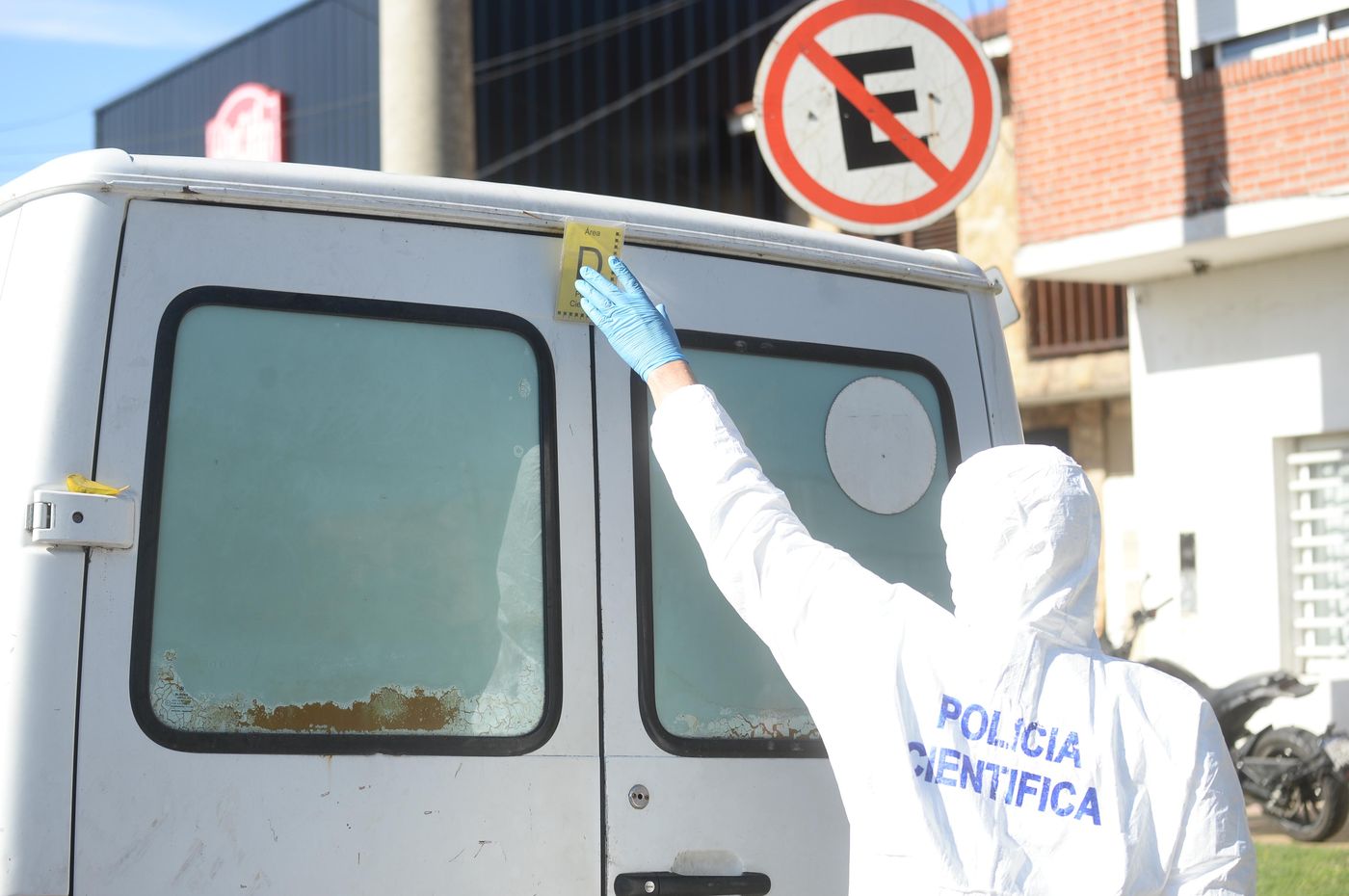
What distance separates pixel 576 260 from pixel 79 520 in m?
0.93

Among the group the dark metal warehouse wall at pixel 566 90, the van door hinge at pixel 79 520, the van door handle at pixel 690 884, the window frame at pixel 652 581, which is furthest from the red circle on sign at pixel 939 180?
the dark metal warehouse wall at pixel 566 90

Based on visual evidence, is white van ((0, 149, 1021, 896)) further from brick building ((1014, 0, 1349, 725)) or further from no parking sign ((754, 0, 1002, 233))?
brick building ((1014, 0, 1349, 725))

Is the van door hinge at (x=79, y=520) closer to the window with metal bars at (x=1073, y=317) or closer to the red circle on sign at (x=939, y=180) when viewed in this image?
the red circle on sign at (x=939, y=180)

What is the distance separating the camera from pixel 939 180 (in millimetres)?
4988

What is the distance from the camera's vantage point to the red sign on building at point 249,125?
17531 millimetres

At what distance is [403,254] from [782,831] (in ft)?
3.89

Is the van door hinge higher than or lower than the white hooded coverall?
higher

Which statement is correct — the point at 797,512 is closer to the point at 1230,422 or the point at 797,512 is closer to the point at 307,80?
the point at 1230,422

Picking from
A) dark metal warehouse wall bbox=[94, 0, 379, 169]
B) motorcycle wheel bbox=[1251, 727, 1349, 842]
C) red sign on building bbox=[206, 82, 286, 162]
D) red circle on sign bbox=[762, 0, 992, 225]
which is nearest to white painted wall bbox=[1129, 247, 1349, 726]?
motorcycle wheel bbox=[1251, 727, 1349, 842]

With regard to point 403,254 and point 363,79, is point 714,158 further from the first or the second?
point 403,254

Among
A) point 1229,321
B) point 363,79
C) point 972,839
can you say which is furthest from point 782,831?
point 363,79

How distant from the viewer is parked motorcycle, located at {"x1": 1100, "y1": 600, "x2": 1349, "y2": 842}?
9.23 meters

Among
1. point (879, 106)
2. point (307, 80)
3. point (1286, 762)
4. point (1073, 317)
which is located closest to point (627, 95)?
point (307, 80)

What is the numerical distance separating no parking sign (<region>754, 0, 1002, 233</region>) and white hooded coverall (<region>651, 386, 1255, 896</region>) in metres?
2.60
